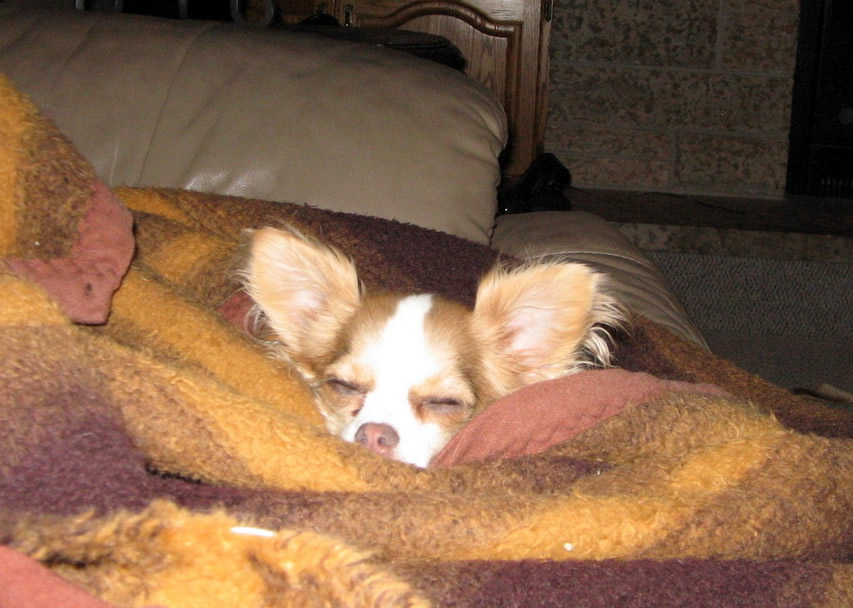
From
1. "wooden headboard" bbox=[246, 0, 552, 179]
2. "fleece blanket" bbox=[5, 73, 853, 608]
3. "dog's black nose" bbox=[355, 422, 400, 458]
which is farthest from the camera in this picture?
"wooden headboard" bbox=[246, 0, 552, 179]

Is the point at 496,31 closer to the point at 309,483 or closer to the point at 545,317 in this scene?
the point at 545,317

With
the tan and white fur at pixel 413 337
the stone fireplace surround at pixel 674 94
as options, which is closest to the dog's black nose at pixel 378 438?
A: the tan and white fur at pixel 413 337

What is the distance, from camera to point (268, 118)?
6.42 ft

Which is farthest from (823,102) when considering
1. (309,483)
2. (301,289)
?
(309,483)

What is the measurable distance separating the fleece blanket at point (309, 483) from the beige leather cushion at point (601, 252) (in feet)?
2.88

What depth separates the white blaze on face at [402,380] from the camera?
1.36 m

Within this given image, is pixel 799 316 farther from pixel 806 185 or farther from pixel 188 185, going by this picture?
pixel 188 185

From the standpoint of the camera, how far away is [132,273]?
122cm

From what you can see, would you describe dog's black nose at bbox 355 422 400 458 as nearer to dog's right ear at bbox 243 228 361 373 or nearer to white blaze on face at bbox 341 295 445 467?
white blaze on face at bbox 341 295 445 467

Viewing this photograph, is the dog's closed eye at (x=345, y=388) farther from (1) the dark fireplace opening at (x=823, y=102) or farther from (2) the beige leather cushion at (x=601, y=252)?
(1) the dark fireplace opening at (x=823, y=102)

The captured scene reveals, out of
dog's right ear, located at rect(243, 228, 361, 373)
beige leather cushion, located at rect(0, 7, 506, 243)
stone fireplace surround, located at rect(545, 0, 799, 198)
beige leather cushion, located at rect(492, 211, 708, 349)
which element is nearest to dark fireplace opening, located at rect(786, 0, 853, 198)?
stone fireplace surround, located at rect(545, 0, 799, 198)

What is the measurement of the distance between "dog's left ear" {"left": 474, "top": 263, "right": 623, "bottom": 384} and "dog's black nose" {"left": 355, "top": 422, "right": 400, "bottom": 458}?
368 millimetres

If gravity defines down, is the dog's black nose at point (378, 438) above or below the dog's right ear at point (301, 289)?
below

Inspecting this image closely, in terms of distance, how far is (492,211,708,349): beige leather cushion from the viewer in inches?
76.0
